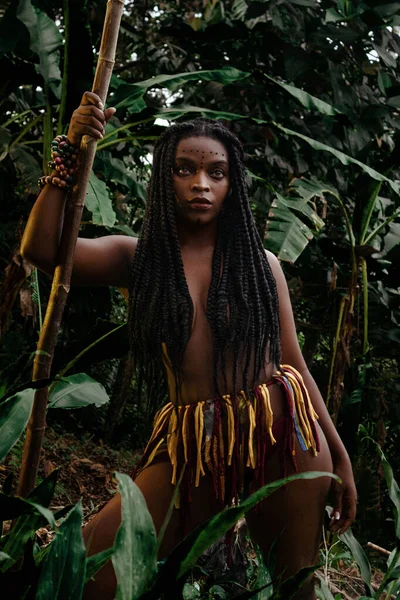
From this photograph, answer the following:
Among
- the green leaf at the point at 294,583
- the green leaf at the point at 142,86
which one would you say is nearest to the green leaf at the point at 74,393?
the green leaf at the point at 294,583

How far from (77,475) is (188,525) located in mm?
2907

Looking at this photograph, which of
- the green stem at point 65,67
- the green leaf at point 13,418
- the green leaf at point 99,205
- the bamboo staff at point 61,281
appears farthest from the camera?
the green leaf at point 99,205

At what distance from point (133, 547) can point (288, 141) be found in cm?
355

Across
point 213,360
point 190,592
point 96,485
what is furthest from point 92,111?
point 96,485

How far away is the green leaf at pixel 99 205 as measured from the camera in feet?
10.1

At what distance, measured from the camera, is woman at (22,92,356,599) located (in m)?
1.91

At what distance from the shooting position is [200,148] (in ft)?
6.66

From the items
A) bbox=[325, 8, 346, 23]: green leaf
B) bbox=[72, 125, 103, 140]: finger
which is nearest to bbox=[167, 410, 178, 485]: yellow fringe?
bbox=[72, 125, 103, 140]: finger

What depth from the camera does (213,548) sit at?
2902mm

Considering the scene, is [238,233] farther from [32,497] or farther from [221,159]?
[32,497]

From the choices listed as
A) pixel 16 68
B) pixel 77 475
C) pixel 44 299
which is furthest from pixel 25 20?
pixel 77 475

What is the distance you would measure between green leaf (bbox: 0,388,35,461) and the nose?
2.61 feet

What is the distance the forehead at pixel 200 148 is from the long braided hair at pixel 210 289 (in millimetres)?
26

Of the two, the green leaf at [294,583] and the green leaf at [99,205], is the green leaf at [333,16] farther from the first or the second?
the green leaf at [294,583]
